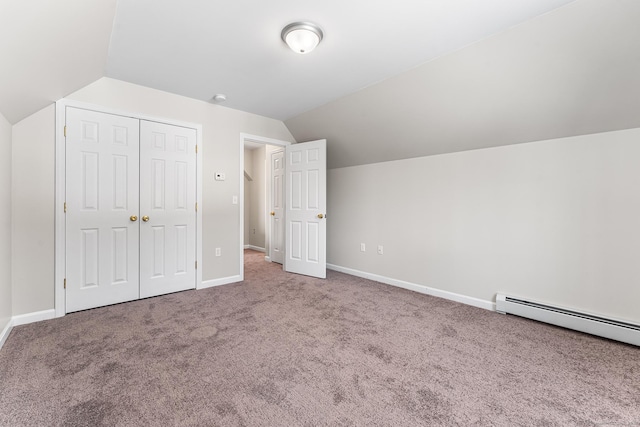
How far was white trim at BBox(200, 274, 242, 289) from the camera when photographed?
3.48m

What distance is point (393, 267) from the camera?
372 centimetres

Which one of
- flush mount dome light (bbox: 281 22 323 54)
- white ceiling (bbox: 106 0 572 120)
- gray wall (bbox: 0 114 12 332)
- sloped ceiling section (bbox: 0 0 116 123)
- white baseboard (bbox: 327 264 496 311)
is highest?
white ceiling (bbox: 106 0 572 120)

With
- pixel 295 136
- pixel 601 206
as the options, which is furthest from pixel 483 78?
pixel 295 136

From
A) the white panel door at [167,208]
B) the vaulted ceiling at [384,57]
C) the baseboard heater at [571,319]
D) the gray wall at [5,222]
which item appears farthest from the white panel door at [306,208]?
the gray wall at [5,222]

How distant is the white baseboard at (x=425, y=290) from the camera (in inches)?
113

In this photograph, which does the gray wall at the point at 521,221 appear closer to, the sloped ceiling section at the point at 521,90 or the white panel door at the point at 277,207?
the sloped ceiling section at the point at 521,90

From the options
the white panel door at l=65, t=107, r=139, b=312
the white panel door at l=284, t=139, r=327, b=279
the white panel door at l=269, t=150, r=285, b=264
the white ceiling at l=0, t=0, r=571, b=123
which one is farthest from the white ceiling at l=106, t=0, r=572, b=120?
the white panel door at l=269, t=150, r=285, b=264

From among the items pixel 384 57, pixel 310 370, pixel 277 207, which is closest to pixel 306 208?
pixel 277 207

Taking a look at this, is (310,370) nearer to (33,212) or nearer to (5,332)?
(5,332)

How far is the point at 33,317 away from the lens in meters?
2.44

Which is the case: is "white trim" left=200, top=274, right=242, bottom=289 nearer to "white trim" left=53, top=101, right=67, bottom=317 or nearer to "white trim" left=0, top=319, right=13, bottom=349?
"white trim" left=53, top=101, right=67, bottom=317

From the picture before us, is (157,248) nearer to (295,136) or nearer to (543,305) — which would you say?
(295,136)

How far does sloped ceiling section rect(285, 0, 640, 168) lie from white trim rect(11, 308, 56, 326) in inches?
144

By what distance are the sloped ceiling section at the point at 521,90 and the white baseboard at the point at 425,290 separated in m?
1.67
